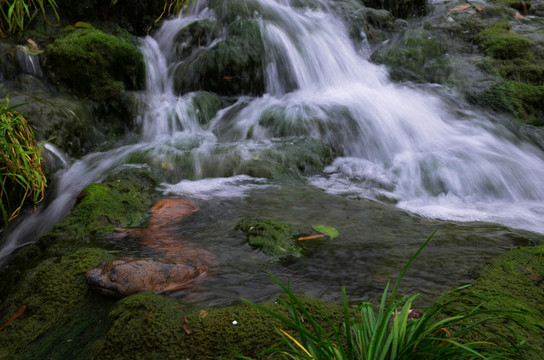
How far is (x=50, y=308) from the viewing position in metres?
2.08

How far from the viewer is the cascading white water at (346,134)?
14.5 feet

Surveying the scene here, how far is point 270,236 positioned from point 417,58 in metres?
6.26

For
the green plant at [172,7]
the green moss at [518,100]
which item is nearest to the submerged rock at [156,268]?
the green plant at [172,7]

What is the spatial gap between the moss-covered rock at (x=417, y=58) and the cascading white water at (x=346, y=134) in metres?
0.30

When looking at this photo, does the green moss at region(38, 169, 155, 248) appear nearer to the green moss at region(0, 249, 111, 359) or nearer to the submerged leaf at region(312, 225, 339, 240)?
the green moss at region(0, 249, 111, 359)

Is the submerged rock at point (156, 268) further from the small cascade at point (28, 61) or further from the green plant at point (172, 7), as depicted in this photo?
the green plant at point (172, 7)

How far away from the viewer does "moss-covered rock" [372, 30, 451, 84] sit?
7418 mm

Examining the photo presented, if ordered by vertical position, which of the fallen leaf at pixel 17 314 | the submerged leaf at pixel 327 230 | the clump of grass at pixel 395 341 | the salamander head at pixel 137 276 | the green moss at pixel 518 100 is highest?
the clump of grass at pixel 395 341

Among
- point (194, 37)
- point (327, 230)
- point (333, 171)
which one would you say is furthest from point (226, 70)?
point (327, 230)

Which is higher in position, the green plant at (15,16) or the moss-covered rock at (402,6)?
the green plant at (15,16)

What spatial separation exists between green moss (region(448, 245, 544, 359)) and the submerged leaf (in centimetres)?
101

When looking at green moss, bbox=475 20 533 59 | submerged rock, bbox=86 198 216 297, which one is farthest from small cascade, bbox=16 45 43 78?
green moss, bbox=475 20 533 59

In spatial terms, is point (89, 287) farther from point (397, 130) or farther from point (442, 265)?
point (397, 130)

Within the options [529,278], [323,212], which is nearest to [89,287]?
[323,212]
